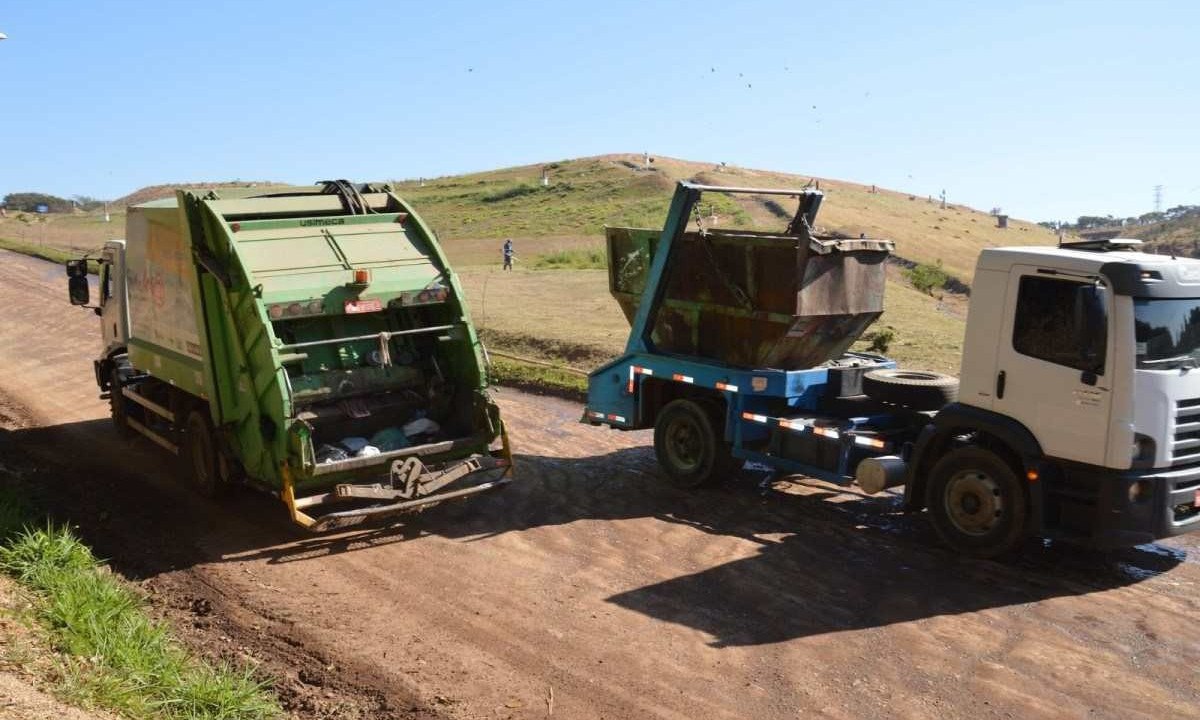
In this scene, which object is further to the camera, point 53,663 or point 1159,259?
point 1159,259

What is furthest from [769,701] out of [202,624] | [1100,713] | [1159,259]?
[1159,259]

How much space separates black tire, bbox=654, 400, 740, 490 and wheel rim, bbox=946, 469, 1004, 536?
8.91ft

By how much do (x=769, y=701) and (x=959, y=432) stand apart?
3.70 m

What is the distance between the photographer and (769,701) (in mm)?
6551

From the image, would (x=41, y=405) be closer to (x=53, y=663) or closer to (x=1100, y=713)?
(x=53, y=663)

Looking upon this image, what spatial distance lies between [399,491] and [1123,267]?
20.6 feet

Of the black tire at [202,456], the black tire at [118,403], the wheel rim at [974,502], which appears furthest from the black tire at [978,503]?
the black tire at [118,403]

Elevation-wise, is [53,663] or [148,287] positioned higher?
[148,287]

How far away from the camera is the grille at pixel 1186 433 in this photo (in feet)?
26.6

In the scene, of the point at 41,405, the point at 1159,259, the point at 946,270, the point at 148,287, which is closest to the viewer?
the point at 1159,259

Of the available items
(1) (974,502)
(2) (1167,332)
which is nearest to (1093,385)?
(2) (1167,332)

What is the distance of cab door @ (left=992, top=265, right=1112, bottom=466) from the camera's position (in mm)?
8016

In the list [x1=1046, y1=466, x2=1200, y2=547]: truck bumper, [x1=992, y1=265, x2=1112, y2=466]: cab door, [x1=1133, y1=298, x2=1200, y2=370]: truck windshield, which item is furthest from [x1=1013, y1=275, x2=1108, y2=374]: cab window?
[x1=1046, y1=466, x2=1200, y2=547]: truck bumper

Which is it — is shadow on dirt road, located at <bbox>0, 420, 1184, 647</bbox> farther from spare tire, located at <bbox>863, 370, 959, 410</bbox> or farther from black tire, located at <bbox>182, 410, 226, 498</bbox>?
spare tire, located at <bbox>863, 370, 959, 410</bbox>
